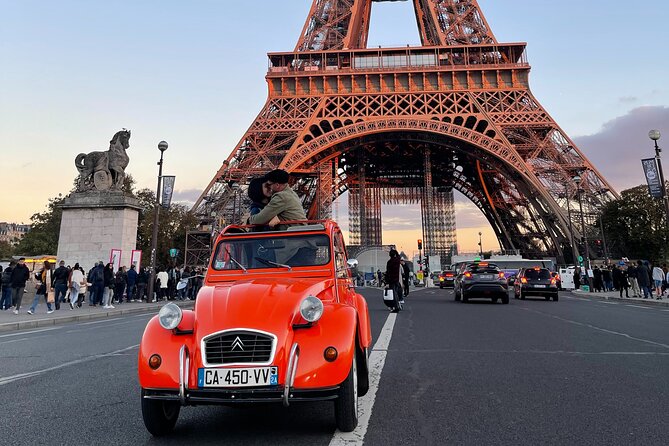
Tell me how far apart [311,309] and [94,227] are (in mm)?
20056

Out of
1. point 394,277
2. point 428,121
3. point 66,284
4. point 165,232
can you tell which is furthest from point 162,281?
point 165,232

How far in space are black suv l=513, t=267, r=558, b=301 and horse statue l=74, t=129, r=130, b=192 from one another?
18736mm

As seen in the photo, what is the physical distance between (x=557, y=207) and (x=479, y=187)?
16991 millimetres

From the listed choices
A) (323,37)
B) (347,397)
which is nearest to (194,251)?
(323,37)

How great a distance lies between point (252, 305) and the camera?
332 centimetres

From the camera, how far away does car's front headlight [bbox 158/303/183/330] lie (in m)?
3.35

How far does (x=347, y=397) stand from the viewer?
10.8 feet

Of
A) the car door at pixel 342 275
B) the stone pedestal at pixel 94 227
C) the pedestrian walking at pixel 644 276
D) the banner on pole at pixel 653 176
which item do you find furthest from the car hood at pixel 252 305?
the pedestrian walking at pixel 644 276

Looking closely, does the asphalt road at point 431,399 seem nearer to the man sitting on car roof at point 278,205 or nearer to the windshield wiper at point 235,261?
the windshield wiper at point 235,261

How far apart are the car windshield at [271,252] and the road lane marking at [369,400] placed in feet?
4.37

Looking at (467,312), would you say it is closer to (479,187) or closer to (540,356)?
(540,356)

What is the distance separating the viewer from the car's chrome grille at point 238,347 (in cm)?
308

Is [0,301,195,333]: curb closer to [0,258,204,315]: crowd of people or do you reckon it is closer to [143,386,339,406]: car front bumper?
[0,258,204,315]: crowd of people

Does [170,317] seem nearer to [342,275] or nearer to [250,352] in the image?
[250,352]
